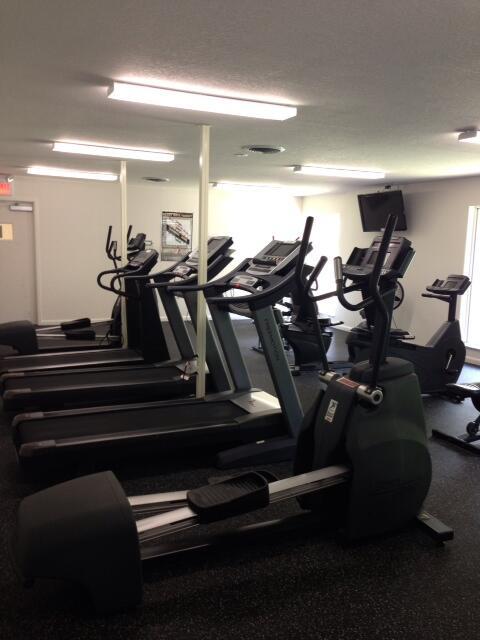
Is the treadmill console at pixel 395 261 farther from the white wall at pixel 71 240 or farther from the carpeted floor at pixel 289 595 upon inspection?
the white wall at pixel 71 240

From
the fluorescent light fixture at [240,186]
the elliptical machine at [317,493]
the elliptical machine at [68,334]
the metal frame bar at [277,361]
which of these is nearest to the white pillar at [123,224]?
the elliptical machine at [68,334]

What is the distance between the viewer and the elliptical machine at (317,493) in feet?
6.19

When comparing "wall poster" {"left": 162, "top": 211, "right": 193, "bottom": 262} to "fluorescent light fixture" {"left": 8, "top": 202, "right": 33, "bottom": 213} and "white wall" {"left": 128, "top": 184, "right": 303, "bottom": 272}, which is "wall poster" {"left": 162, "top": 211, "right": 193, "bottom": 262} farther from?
"fluorescent light fixture" {"left": 8, "top": 202, "right": 33, "bottom": 213}

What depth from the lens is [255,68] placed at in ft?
8.52

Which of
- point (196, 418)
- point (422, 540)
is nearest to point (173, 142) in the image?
point (196, 418)

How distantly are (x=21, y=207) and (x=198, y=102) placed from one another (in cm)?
583

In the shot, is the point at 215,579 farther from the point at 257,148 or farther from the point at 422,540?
the point at 257,148

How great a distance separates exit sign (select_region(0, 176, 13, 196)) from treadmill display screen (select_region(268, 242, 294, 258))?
224 inches

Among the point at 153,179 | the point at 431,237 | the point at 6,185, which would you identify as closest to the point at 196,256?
the point at 153,179

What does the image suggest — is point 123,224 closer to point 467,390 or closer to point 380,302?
point 467,390

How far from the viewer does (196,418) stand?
11.4 feet

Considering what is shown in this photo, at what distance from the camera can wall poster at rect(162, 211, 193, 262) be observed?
8719mm

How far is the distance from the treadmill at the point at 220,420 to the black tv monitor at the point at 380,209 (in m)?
4.11

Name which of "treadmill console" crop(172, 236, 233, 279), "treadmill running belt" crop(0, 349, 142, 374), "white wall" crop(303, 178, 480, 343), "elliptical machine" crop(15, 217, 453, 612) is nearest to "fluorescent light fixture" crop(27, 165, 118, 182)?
"treadmill running belt" crop(0, 349, 142, 374)
